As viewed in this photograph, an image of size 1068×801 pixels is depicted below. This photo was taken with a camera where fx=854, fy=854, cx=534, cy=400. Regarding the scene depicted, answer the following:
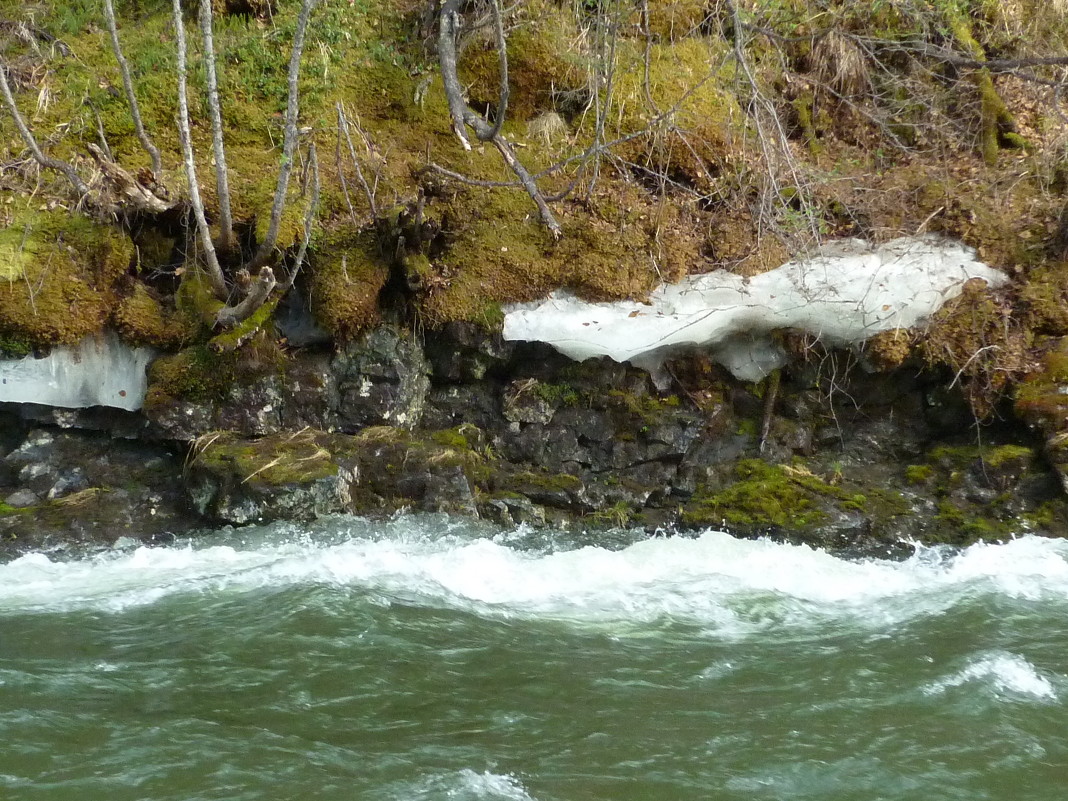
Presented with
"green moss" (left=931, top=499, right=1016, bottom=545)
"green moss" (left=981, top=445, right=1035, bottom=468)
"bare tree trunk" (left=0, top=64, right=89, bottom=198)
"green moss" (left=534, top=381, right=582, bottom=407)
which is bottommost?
"green moss" (left=931, top=499, right=1016, bottom=545)

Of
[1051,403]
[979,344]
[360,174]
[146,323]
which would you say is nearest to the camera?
[146,323]

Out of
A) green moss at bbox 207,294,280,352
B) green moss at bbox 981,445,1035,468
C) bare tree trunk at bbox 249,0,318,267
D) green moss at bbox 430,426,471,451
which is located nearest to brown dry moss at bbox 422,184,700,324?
green moss at bbox 430,426,471,451

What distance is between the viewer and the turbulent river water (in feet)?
11.3

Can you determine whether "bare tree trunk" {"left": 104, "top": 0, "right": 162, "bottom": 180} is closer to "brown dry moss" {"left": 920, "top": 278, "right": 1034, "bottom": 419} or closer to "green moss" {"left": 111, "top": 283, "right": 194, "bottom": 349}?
"green moss" {"left": 111, "top": 283, "right": 194, "bottom": 349}

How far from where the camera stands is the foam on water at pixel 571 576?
5.29 meters

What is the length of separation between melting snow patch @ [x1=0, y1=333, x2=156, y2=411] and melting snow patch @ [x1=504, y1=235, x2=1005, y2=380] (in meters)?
3.01

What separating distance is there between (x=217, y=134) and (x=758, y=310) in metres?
4.60

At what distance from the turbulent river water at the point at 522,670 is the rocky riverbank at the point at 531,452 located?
333 mm

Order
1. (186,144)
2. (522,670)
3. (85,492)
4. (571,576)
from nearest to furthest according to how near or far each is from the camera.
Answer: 1. (522,670)
2. (571,576)
3. (186,144)
4. (85,492)

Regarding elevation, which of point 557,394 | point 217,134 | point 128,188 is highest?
point 217,134

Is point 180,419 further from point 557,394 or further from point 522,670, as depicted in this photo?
point 522,670

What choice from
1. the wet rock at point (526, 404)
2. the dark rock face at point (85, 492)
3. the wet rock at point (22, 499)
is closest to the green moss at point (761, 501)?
the wet rock at point (526, 404)

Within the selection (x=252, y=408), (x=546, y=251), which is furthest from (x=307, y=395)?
(x=546, y=251)

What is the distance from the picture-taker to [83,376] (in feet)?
21.7
